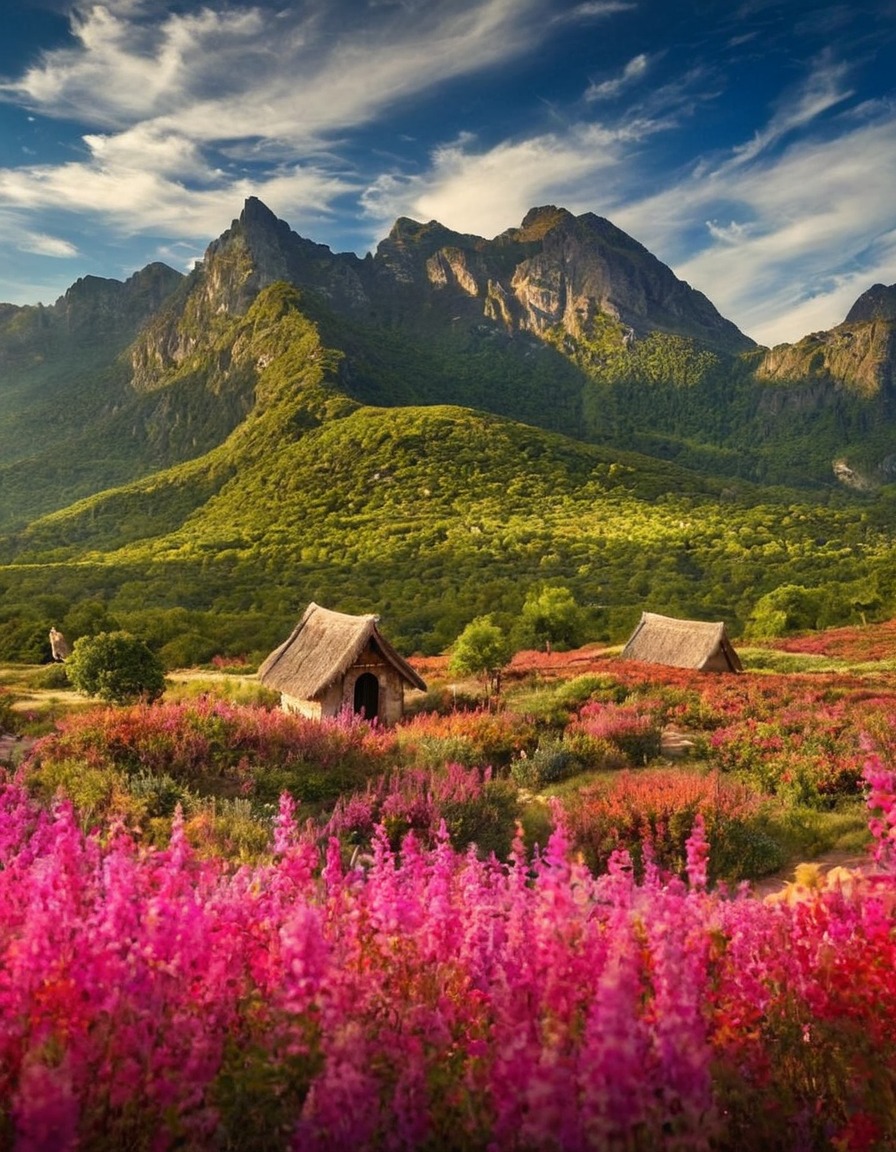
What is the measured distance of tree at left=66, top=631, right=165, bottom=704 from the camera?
23.4 meters

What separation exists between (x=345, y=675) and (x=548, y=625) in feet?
88.3

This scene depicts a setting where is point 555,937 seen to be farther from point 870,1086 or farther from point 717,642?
point 717,642

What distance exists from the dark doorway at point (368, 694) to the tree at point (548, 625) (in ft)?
81.6

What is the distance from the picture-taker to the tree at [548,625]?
45.4 meters

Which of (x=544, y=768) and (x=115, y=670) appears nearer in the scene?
(x=544, y=768)

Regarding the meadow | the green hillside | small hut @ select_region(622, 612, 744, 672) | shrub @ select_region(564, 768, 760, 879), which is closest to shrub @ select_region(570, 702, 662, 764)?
shrub @ select_region(564, 768, 760, 879)

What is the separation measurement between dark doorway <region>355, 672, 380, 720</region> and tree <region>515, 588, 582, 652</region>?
24.9 metres

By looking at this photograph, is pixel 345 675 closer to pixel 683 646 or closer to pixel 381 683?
pixel 381 683

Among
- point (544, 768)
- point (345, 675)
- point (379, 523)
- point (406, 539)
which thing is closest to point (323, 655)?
point (345, 675)

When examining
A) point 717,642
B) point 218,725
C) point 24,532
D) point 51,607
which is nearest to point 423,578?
point 51,607

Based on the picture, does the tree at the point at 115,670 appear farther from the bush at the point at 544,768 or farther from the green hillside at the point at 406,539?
the green hillside at the point at 406,539

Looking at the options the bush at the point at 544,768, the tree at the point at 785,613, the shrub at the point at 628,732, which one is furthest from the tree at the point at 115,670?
the tree at the point at 785,613

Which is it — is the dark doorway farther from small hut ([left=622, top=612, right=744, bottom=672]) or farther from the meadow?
the meadow

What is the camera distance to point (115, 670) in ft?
76.8
